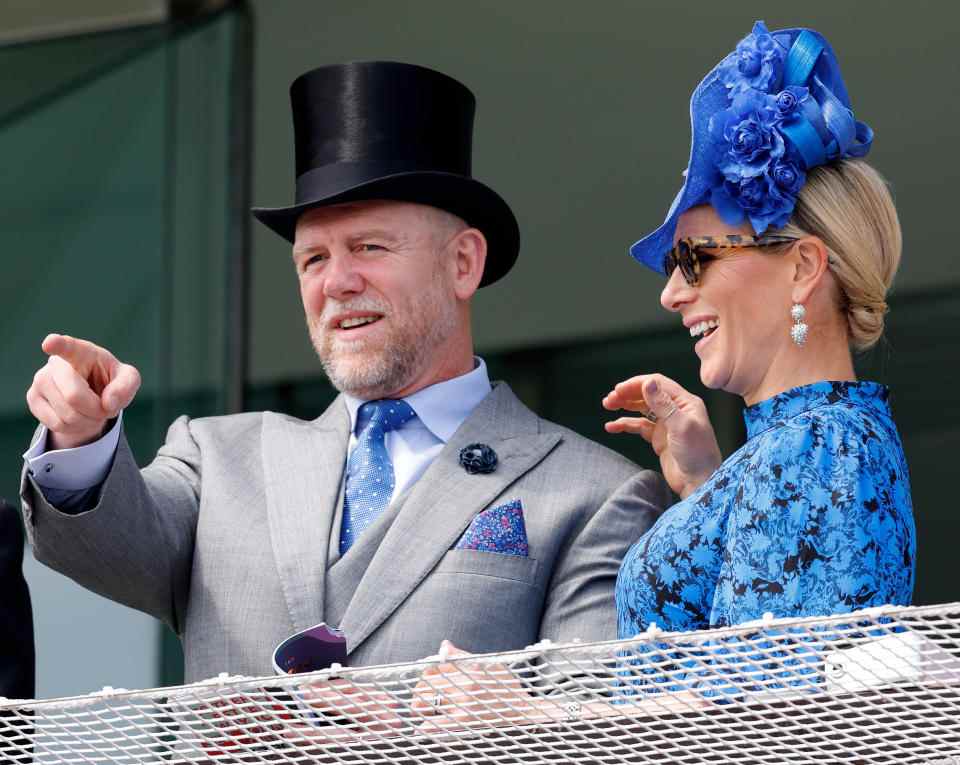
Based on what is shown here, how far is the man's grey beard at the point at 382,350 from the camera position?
3062 mm

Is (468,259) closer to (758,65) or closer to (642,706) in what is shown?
(758,65)

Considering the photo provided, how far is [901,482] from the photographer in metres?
2.28

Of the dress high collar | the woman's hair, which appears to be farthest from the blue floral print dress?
the woman's hair

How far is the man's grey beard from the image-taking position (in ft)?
10.0

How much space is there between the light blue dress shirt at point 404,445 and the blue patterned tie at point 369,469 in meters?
0.01

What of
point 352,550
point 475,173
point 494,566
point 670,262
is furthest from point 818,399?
point 475,173

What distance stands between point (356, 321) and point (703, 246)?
2.57 ft

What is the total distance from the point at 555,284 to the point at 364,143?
6.58 feet

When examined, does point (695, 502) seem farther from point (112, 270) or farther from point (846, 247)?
point (112, 270)

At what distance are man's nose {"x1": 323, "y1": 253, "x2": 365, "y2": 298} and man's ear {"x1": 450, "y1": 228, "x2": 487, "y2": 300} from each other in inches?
8.7

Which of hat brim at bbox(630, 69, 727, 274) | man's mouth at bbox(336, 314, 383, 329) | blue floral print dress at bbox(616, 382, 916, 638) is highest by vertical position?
hat brim at bbox(630, 69, 727, 274)

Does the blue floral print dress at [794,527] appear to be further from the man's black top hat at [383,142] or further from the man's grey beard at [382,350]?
the man's black top hat at [383,142]

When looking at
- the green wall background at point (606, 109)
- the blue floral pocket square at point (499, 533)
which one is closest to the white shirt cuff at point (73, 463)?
the blue floral pocket square at point (499, 533)

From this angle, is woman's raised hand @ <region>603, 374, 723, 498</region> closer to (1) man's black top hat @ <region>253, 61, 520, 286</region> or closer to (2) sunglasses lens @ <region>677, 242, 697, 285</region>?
(2) sunglasses lens @ <region>677, 242, 697, 285</region>
